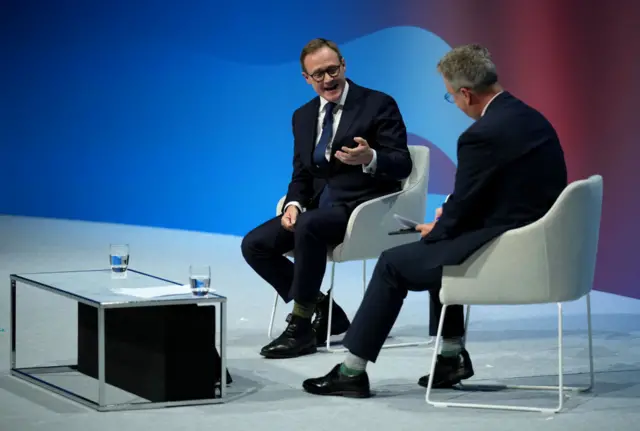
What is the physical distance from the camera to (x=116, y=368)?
4031 millimetres

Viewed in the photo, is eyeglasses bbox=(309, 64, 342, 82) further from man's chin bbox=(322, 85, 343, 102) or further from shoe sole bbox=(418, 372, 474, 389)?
shoe sole bbox=(418, 372, 474, 389)

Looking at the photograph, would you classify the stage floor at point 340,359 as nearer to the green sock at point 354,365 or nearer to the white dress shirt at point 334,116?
the green sock at point 354,365

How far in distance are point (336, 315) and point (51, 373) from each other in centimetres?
130

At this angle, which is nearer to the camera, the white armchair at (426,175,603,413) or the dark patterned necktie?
the white armchair at (426,175,603,413)

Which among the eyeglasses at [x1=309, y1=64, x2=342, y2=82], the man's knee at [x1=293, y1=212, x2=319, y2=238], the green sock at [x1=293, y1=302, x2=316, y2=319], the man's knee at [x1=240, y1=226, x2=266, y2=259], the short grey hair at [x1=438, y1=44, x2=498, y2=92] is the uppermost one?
the eyeglasses at [x1=309, y1=64, x2=342, y2=82]

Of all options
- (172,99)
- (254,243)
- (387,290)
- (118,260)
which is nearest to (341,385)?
(387,290)

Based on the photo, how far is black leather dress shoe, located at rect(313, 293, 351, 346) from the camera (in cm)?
490

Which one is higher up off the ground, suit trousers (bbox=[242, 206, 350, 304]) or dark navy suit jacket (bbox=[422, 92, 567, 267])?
dark navy suit jacket (bbox=[422, 92, 567, 267])

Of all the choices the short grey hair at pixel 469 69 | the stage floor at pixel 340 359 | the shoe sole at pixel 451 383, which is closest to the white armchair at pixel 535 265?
the stage floor at pixel 340 359

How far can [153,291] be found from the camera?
12.6 feet

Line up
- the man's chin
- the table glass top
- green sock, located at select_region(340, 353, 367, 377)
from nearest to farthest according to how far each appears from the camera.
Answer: the table glass top → green sock, located at select_region(340, 353, 367, 377) → the man's chin

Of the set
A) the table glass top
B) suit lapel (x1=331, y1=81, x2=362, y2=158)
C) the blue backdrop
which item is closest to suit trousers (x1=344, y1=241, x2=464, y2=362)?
the table glass top

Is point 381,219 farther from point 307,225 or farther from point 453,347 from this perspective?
point 453,347

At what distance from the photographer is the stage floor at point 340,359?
139 inches
